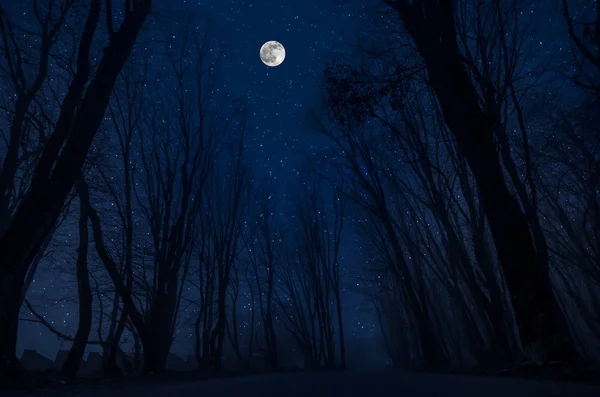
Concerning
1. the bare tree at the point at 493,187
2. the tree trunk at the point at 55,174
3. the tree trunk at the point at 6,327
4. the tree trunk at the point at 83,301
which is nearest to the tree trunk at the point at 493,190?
the bare tree at the point at 493,187

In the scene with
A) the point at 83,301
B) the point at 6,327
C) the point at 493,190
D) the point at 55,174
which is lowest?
the point at 6,327

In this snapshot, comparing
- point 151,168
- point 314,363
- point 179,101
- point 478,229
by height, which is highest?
point 179,101

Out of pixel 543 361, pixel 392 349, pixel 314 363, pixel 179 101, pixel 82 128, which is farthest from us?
pixel 392 349

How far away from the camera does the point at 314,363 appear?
18391mm

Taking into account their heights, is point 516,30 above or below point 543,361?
above

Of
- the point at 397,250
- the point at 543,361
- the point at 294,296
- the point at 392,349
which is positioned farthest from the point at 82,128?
A: the point at 392,349

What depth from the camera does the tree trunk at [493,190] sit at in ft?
14.5

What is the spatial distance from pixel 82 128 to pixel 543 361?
24.3ft

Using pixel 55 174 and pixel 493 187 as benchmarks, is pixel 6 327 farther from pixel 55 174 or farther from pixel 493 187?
pixel 493 187

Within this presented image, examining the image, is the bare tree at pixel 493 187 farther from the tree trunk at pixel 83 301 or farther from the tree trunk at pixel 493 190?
the tree trunk at pixel 83 301

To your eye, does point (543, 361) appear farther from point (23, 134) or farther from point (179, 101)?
point (23, 134)

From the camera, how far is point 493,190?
498 centimetres

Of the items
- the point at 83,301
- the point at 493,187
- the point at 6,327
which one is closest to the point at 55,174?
the point at 6,327

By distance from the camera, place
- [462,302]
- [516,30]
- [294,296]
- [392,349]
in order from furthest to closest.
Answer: [392,349] → [294,296] → [462,302] → [516,30]
